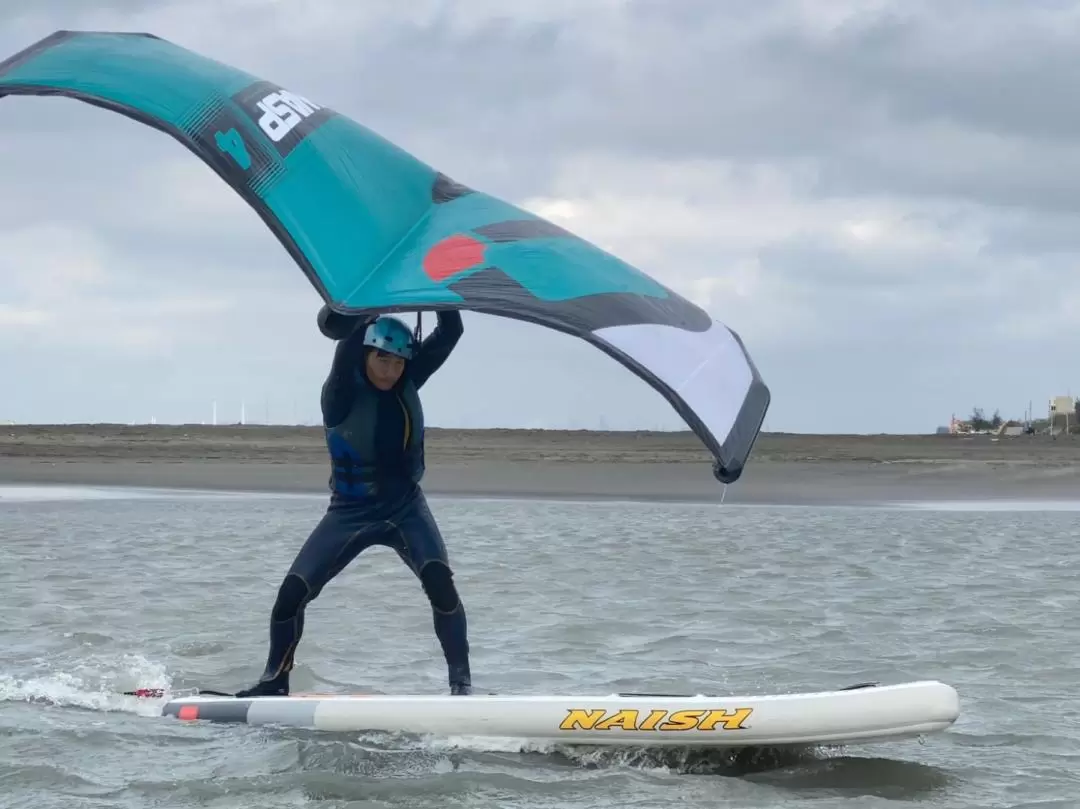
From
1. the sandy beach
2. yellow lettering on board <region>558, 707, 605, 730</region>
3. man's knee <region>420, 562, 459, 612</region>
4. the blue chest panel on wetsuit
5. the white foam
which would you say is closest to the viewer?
yellow lettering on board <region>558, 707, 605, 730</region>

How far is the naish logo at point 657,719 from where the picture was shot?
693 cm

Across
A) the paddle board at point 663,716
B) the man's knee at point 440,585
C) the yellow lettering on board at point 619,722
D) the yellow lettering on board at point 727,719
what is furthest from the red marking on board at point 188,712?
the yellow lettering on board at point 727,719

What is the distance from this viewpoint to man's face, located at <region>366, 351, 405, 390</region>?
7047 millimetres

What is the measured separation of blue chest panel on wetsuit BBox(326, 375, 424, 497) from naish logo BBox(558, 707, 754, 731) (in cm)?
142

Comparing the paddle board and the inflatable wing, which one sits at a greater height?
the inflatable wing

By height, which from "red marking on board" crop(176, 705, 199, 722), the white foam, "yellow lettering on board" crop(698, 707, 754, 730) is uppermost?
"yellow lettering on board" crop(698, 707, 754, 730)

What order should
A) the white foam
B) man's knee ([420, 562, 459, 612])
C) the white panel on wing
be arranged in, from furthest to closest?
the white foam < man's knee ([420, 562, 459, 612]) < the white panel on wing

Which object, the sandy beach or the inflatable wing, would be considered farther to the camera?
the sandy beach

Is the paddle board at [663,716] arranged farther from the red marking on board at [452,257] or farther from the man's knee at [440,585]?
the red marking on board at [452,257]

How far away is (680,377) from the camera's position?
5461 mm

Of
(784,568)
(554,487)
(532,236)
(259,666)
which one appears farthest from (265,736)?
(554,487)

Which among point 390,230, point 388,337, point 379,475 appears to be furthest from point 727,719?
point 390,230

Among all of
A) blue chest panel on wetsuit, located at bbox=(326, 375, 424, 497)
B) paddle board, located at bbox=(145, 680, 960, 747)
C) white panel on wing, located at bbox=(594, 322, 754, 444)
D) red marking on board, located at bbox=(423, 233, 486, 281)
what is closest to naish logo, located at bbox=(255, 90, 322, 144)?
red marking on board, located at bbox=(423, 233, 486, 281)

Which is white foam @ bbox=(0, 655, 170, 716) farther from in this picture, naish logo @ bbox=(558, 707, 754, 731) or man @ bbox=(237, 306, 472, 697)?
naish logo @ bbox=(558, 707, 754, 731)
